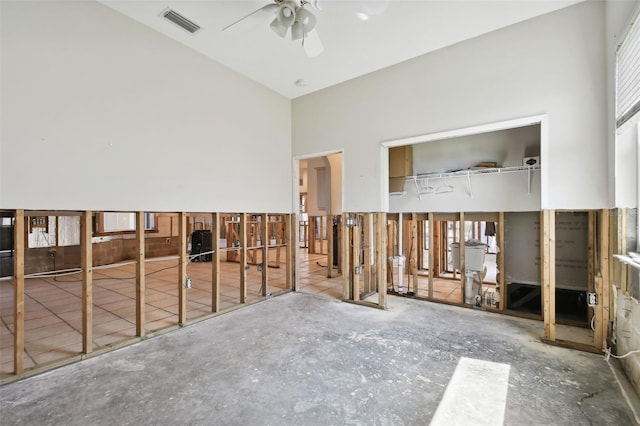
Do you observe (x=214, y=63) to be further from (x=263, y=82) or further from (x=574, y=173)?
(x=574, y=173)

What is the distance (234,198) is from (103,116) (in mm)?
1836

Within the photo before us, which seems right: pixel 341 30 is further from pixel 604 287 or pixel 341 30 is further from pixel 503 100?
pixel 604 287

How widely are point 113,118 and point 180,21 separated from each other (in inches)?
51.5

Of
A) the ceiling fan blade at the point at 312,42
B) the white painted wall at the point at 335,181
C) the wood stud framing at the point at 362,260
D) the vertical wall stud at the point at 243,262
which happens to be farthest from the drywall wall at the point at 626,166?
the white painted wall at the point at 335,181

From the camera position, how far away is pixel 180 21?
323 centimetres

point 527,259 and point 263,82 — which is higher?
point 263,82

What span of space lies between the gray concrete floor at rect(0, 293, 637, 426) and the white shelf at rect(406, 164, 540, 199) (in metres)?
1.97

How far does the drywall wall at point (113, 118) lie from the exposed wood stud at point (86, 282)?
0.67 feet

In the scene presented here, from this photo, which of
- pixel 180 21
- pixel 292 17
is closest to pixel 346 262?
pixel 292 17

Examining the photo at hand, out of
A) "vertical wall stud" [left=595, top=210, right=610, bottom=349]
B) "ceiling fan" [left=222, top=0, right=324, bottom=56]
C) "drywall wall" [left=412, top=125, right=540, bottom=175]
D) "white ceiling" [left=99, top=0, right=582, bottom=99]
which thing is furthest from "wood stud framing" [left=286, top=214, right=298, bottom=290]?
"vertical wall stud" [left=595, top=210, right=610, bottom=349]

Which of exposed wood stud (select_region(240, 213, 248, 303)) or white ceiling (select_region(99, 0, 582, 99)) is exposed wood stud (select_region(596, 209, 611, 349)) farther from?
exposed wood stud (select_region(240, 213, 248, 303))

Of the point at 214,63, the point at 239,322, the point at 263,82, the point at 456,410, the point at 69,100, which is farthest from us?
the point at 263,82

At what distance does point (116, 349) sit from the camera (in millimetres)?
2918

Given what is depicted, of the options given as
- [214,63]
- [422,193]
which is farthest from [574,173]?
[214,63]
